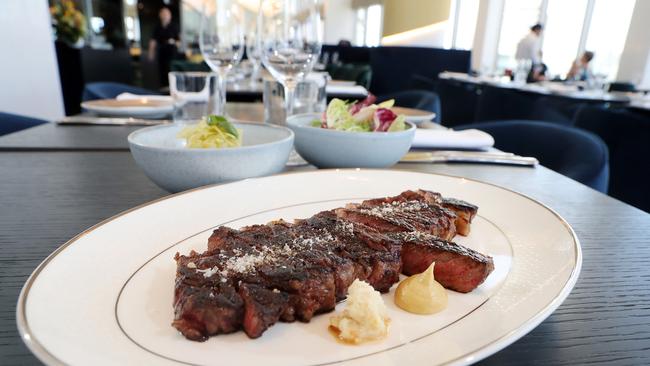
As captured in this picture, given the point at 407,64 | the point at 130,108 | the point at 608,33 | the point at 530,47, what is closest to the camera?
the point at 130,108

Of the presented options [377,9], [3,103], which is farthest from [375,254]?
[377,9]

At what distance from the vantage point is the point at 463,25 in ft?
42.3

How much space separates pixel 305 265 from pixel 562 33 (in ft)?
42.8

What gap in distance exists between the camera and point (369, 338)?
52 centimetres

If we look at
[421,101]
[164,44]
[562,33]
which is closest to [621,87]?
[421,101]

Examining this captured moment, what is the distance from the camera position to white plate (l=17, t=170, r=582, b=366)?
0.47 metres

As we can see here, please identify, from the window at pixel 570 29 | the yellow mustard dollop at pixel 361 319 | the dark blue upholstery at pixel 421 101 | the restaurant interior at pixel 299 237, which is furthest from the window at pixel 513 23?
the yellow mustard dollop at pixel 361 319

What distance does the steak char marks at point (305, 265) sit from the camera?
0.53 meters

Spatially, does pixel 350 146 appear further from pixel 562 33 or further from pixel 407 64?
pixel 562 33

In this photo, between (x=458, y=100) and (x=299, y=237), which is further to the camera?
(x=458, y=100)

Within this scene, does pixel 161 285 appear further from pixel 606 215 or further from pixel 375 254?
pixel 606 215

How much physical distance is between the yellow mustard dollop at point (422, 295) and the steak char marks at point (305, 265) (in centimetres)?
4

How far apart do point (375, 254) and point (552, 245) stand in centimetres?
→ 34

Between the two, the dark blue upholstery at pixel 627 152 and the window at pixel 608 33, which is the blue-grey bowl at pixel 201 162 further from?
the window at pixel 608 33
